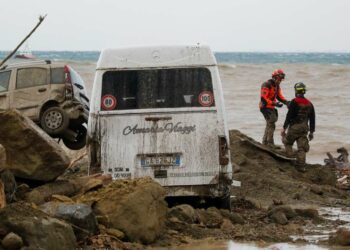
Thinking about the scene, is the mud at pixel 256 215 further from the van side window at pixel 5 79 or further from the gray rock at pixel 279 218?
the van side window at pixel 5 79

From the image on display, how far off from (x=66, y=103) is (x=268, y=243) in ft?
32.0

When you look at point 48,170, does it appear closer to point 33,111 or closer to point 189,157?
point 189,157

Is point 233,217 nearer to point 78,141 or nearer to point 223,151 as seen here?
point 223,151

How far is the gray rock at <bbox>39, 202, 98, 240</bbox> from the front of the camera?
8492mm

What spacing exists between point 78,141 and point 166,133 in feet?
29.0

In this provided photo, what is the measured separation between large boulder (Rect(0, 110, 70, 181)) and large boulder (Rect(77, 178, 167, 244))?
51cm

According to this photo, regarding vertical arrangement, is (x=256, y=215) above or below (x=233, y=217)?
below

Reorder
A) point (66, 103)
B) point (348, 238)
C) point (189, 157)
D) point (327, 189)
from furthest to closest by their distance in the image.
A: point (66, 103) < point (327, 189) < point (189, 157) < point (348, 238)

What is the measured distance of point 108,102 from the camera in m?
10.8

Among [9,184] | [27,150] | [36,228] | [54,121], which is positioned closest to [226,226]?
[27,150]

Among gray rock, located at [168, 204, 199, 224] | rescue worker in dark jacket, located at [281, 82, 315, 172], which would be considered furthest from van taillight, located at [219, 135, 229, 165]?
rescue worker in dark jacket, located at [281, 82, 315, 172]

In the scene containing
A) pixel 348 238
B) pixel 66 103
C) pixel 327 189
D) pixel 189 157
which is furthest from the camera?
pixel 66 103

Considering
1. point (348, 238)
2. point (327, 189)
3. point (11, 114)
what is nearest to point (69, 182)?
point (11, 114)

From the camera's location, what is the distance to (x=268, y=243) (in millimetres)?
9562
